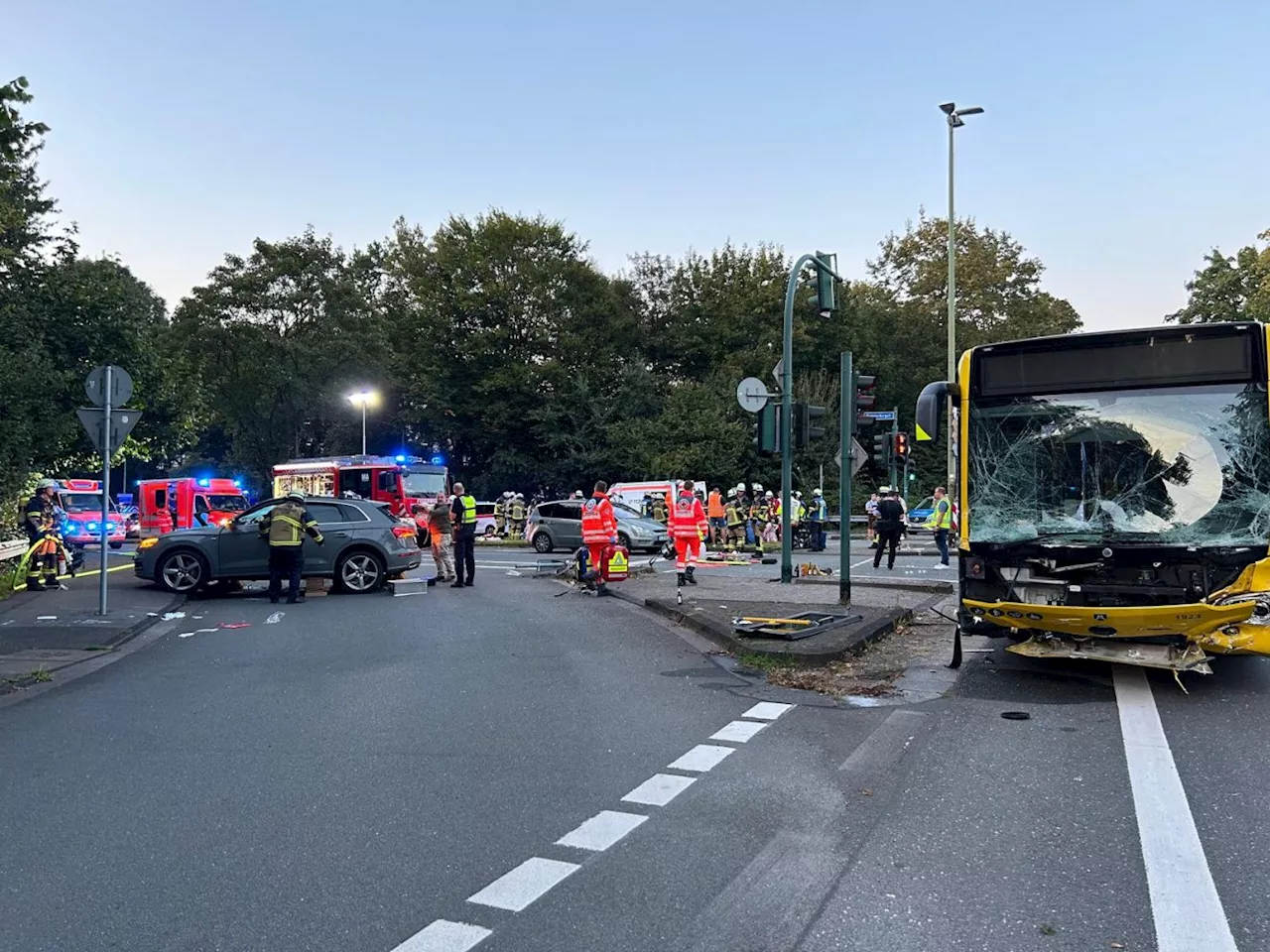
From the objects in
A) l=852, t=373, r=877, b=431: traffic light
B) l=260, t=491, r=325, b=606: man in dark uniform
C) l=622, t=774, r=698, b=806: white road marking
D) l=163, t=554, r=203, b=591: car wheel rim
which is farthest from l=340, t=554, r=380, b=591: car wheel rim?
l=622, t=774, r=698, b=806: white road marking

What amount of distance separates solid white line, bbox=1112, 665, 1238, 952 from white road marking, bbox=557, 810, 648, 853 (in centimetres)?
223

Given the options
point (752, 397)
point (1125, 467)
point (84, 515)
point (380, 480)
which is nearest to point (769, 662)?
point (1125, 467)

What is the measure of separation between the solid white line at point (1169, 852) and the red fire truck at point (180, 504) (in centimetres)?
3021

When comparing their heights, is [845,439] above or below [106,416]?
below

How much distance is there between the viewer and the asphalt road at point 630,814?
3.67 meters

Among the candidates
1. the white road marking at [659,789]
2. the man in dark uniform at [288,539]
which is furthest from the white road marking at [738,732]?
the man in dark uniform at [288,539]

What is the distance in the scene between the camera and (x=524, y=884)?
13.2ft

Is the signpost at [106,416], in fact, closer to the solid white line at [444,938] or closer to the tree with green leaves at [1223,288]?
the solid white line at [444,938]

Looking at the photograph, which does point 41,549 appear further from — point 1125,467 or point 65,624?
point 1125,467

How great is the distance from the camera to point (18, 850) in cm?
452

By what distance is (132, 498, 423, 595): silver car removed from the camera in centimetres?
1566

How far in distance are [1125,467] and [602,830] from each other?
5.24 meters

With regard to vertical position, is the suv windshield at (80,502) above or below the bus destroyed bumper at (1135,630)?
above

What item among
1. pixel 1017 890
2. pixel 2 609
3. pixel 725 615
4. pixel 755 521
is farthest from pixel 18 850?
pixel 755 521
